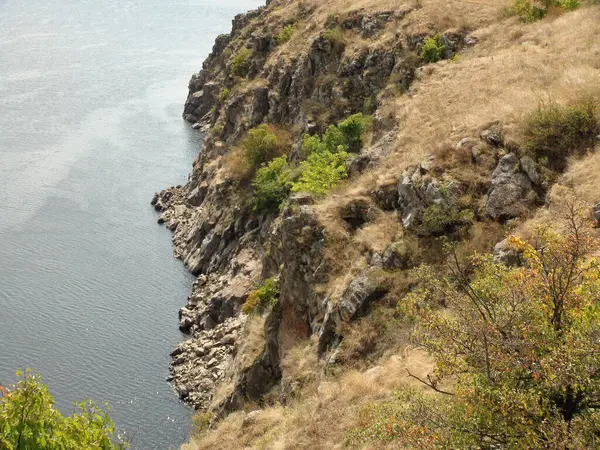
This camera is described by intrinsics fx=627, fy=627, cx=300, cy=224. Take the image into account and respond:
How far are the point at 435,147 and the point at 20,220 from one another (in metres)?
42.4

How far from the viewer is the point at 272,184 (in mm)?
41656

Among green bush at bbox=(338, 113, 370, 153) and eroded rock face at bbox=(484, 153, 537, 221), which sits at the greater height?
eroded rock face at bbox=(484, 153, 537, 221)

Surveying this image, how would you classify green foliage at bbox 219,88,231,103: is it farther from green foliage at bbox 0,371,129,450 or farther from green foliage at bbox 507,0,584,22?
green foliage at bbox 0,371,129,450

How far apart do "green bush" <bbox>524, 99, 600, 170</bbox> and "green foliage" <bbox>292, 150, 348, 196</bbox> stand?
31.9 ft

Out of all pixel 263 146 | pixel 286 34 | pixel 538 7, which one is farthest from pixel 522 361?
pixel 286 34

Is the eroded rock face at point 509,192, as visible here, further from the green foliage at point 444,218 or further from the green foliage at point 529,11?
the green foliage at point 529,11

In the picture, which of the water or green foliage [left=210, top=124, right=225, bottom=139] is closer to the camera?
the water

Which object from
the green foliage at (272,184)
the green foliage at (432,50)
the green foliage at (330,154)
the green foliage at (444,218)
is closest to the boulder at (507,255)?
the green foliage at (444,218)

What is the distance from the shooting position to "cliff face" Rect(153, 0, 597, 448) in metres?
20.3

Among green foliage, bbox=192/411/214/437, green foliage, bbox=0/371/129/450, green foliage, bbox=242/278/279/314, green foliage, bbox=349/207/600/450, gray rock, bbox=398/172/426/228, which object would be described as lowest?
green foliage, bbox=192/411/214/437

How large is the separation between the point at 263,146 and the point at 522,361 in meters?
39.2

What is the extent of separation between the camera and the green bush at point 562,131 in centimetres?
1973

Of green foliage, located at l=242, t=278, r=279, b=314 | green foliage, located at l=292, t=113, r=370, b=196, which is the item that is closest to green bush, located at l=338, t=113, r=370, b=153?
green foliage, located at l=292, t=113, r=370, b=196

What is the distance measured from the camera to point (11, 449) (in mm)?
9836
